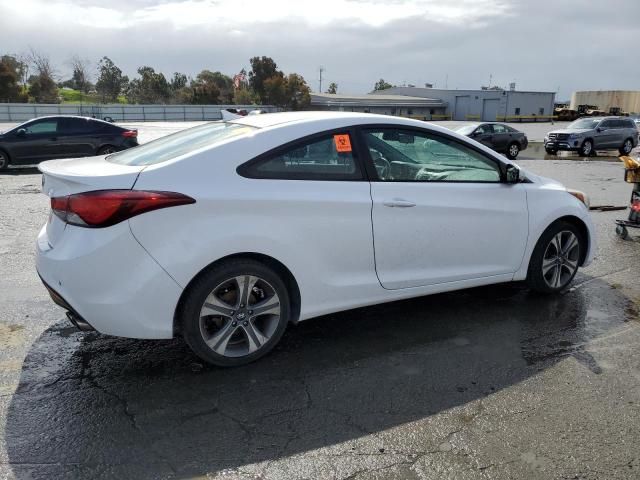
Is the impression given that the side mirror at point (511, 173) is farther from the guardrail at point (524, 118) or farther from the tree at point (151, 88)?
the tree at point (151, 88)

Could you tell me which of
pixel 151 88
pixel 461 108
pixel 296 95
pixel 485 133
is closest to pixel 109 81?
pixel 151 88

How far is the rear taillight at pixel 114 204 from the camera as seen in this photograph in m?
3.18

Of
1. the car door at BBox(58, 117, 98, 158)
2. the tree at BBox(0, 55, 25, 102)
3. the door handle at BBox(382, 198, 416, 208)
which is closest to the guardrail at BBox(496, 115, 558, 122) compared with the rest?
the tree at BBox(0, 55, 25, 102)

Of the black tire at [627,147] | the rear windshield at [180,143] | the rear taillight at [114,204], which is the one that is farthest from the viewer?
the black tire at [627,147]

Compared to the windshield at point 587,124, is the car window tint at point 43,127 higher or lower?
lower

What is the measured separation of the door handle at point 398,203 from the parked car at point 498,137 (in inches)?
776

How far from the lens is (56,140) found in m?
14.5

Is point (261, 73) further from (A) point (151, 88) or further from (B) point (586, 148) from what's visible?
(B) point (586, 148)

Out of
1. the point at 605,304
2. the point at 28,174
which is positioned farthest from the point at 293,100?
the point at 605,304

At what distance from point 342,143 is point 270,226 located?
0.86 metres

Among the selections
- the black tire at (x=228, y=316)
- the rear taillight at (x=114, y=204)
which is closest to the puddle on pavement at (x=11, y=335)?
the rear taillight at (x=114, y=204)

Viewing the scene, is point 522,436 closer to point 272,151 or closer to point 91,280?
point 272,151

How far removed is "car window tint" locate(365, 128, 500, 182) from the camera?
13.2 ft

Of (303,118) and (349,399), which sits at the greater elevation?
(303,118)
